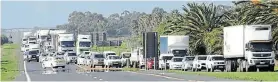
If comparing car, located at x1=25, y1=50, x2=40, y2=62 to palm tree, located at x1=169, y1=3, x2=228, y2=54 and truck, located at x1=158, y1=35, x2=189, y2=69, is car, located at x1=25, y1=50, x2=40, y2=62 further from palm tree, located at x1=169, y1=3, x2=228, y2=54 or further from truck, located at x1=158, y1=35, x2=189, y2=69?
truck, located at x1=158, y1=35, x2=189, y2=69

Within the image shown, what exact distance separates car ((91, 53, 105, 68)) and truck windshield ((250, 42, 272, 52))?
1132 inches

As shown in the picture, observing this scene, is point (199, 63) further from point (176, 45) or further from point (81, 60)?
point (81, 60)

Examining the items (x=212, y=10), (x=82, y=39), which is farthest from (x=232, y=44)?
(x=82, y=39)

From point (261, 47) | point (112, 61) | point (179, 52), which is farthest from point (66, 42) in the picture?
point (261, 47)

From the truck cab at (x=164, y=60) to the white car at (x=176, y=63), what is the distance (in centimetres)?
116

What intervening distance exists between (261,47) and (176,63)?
1321cm

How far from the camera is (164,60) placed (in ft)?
212

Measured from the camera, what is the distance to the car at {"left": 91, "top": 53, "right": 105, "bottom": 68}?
76.7 metres

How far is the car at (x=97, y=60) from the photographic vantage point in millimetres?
76688

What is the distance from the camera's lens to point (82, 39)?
9812cm

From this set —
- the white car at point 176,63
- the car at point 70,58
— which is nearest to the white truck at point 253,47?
the white car at point 176,63

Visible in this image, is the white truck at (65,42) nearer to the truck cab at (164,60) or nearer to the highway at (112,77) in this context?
the truck cab at (164,60)

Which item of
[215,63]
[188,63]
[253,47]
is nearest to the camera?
[253,47]

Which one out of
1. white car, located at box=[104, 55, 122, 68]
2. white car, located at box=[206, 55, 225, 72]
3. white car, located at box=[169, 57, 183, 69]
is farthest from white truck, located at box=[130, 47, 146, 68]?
white car, located at box=[206, 55, 225, 72]
